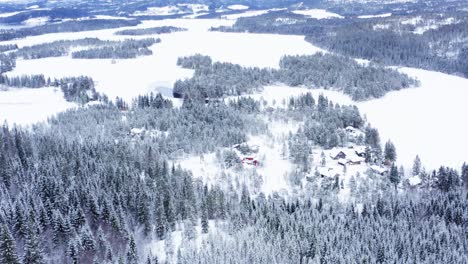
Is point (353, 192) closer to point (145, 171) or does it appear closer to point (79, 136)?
point (145, 171)

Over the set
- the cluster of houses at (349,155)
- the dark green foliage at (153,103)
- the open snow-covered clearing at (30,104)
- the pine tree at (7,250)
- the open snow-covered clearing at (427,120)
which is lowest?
the open snow-covered clearing at (427,120)

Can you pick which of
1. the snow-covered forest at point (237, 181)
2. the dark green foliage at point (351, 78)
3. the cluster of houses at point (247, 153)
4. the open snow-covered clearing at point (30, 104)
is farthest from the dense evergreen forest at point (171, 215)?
the dark green foliage at point (351, 78)

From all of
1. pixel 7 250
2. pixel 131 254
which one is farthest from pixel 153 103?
pixel 7 250

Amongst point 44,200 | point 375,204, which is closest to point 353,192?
point 375,204

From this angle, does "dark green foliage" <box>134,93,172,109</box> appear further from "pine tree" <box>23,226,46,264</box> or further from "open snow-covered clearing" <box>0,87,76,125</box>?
"pine tree" <box>23,226,46,264</box>

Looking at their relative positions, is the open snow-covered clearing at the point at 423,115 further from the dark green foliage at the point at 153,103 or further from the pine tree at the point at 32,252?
the pine tree at the point at 32,252

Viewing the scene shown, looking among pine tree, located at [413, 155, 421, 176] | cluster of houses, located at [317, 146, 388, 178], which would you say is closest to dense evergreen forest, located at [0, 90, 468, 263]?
pine tree, located at [413, 155, 421, 176]
